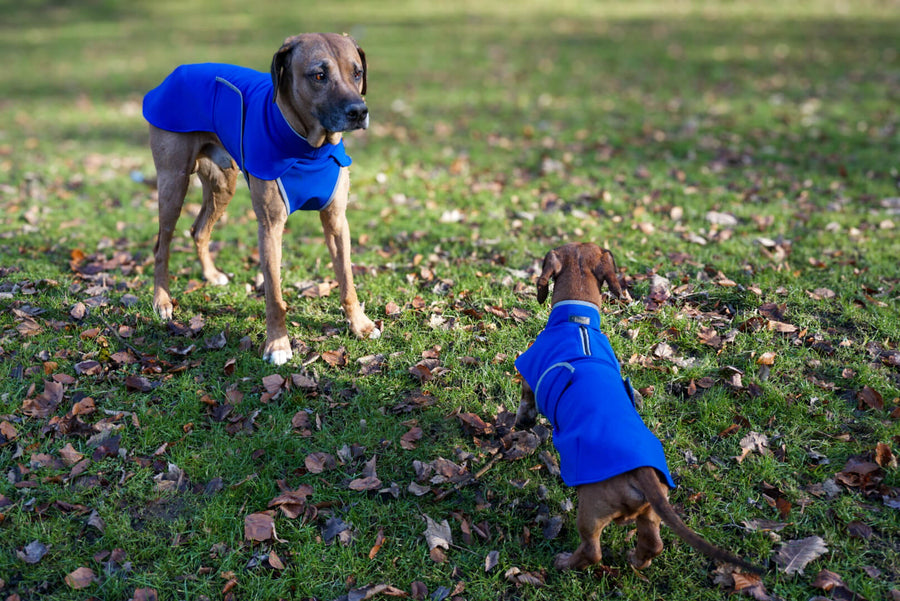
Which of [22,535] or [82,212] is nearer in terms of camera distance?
[22,535]

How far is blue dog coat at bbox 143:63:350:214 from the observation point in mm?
4648

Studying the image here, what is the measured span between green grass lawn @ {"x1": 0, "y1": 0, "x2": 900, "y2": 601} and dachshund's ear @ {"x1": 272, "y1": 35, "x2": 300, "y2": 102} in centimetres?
203

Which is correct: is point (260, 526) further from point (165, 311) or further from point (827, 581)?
point (827, 581)

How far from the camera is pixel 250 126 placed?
4.75 metres

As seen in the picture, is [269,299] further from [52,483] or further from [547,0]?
[547,0]

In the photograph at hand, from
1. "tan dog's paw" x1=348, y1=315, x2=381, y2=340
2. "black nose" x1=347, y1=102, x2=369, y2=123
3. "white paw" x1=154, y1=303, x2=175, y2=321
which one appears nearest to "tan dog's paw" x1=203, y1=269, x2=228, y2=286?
"white paw" x1=154, y1=303, x2=175, y2=321

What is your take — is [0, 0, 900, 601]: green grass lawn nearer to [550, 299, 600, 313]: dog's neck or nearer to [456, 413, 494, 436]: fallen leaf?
[456, 413, 494, 436]: fallen leaf

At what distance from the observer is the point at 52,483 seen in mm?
4008

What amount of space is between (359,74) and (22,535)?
362 centimetres

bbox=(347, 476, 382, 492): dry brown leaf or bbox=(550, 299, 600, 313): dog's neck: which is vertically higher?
bbox=(550, 299, 600, 313): dog's neck

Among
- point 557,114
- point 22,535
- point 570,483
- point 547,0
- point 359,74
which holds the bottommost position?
point 22,535

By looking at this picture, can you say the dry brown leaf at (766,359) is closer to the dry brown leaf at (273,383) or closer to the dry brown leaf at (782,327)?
the dry brown leaf at (782,327)

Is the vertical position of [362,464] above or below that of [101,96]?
below

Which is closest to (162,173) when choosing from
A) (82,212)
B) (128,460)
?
(128,460)
